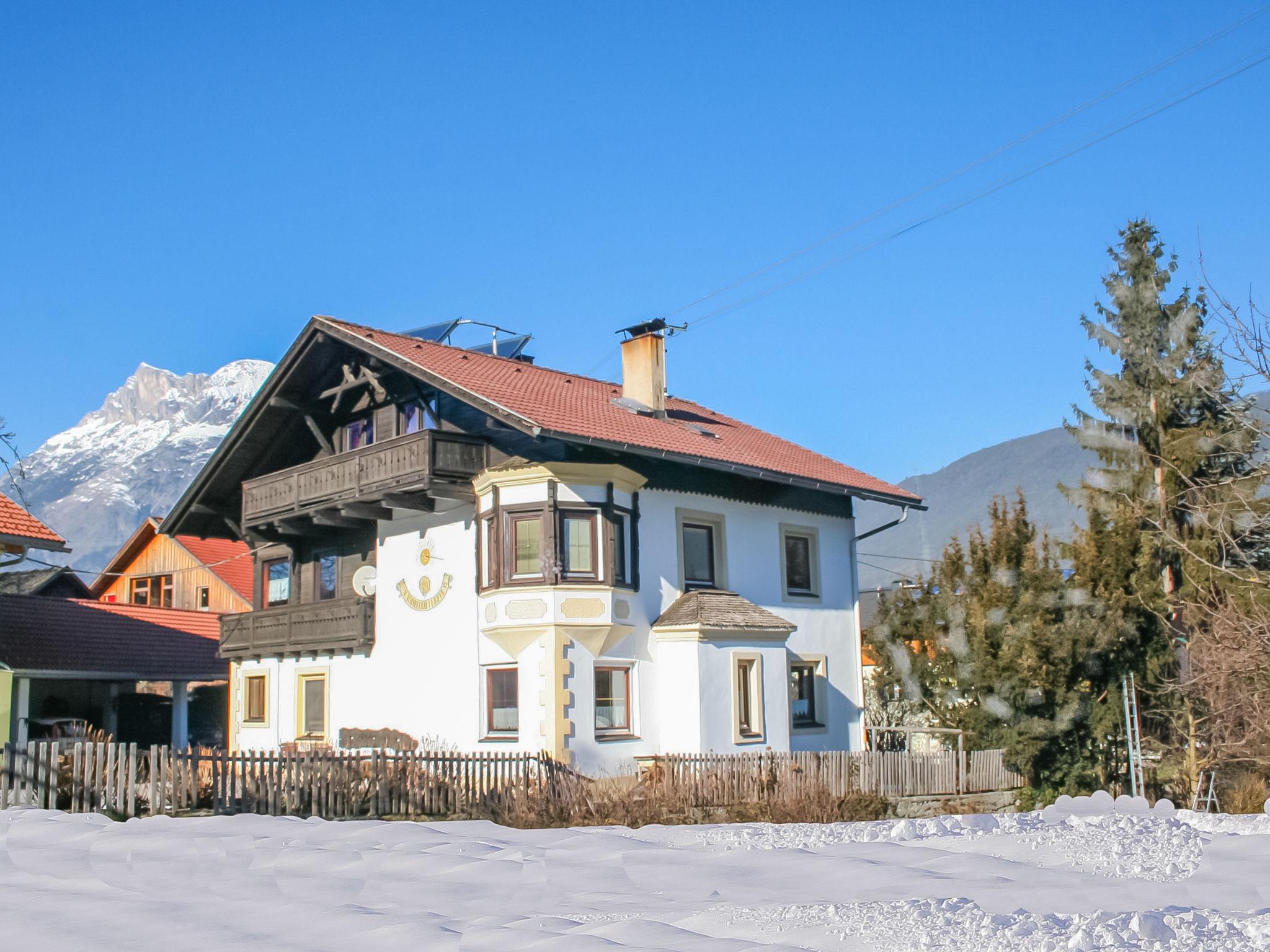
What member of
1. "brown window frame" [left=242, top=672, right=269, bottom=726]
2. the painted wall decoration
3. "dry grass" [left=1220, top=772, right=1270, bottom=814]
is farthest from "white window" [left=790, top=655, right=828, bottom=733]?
"brown window frame" [left=242, top=672, right=269, bottom=726]

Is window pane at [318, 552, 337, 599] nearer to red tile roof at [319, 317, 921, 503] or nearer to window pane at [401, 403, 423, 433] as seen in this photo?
window pane at [401, 403, 423, 433]

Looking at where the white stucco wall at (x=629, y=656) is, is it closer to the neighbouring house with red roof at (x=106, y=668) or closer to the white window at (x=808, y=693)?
the white window at (x=808, y=693)

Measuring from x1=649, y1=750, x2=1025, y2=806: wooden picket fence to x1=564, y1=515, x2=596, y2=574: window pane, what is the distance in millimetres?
3713

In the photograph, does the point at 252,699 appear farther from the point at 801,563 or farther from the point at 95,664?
the point at 801,563

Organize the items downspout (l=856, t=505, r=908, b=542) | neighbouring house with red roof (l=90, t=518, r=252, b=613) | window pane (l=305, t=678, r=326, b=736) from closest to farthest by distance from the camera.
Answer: window pane (l=305, t=678, r=326, b=736) → downspout (l=856, t=505, r=908, b=542) → neighbouring house with red roof (l=90, t=518, r=252, b=613)

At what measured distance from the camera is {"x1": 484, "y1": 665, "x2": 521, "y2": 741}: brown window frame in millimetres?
22000

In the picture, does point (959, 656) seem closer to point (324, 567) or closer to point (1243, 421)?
point (1243, 421)

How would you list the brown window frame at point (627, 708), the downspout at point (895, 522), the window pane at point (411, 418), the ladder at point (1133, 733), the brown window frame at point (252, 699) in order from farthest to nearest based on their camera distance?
the brown window frame at point (252, 699) < the downspout at point (895, 522) < the window pane at point (411, 418) < the ladder at point (1133, 733) < the brown window frame at point (627, 708)

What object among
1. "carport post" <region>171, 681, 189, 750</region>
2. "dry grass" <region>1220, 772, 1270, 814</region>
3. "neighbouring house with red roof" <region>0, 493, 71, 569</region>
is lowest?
"dry grass" <region>1220, 772, 1270, 814</region>

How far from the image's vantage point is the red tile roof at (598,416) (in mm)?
22062

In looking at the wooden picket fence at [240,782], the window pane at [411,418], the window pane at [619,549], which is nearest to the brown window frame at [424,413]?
the window pane at [411,418]

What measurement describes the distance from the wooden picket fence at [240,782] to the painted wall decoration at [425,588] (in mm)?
6580

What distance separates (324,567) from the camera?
2805 centimetres

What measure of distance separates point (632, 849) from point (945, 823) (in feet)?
11.5
